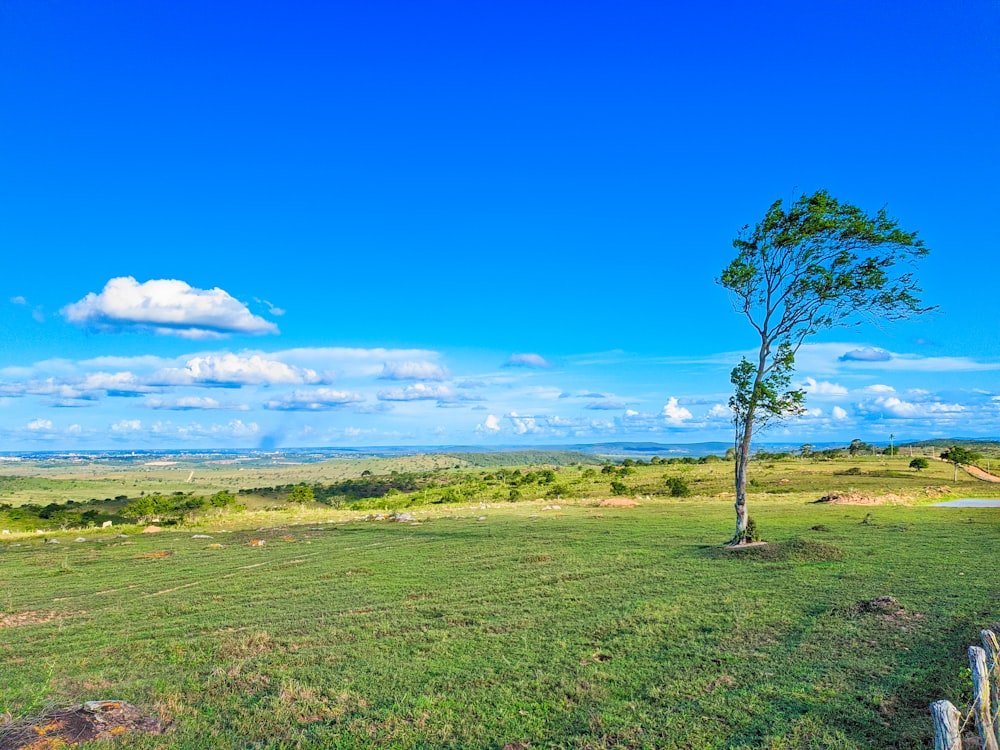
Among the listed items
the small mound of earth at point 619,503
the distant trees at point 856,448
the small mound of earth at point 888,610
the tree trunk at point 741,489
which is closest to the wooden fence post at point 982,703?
the small mound of earth at point 888,610

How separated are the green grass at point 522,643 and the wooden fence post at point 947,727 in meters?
1.62

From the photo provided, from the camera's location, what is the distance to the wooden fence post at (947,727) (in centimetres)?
581

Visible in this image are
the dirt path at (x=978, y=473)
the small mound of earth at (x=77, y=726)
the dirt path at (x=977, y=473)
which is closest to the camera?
the small mound of earth at (x=77, y=726)

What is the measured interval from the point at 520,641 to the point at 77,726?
6.94 metres

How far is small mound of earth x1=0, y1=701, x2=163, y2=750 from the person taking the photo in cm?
746

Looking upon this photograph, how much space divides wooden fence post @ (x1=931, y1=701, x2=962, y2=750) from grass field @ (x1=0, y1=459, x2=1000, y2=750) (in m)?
1.61

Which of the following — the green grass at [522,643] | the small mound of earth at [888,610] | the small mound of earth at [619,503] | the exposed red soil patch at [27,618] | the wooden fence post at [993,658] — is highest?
the wooden fence post at [993,658]

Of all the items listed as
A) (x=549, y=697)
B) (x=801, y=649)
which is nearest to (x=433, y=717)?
(x=549, y=697)

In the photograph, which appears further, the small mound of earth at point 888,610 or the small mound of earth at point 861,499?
the small mound of earth at point 861,499

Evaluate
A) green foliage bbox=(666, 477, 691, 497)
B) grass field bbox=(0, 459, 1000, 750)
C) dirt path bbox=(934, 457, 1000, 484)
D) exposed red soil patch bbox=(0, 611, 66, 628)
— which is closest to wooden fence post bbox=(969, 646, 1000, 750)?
grass field bbox=(0, 459, 1000, 750)

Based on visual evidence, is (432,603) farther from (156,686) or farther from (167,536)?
(167,536)

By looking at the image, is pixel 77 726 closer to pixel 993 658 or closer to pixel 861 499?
pixel 993 658

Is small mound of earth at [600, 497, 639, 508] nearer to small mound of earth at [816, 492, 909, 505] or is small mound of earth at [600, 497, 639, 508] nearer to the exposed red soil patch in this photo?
small mound of earth at [816, 492, 909, 505]

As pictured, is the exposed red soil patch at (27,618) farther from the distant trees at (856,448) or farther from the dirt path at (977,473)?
the distant trees at (856,448)
